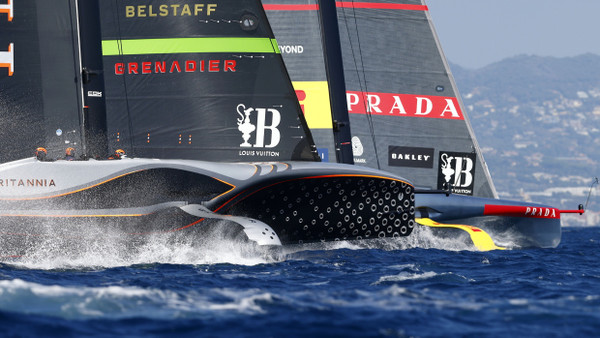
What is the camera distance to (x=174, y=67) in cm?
1334

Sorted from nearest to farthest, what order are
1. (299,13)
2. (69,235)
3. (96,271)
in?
(96,271), (69,235), (299,13)

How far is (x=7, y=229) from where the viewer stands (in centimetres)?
1190

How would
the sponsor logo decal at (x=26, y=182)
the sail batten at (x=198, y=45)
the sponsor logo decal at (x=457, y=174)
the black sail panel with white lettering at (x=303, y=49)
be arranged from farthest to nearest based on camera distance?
the sponsor logo decal at (x=457, y=174) < the black sail panel with white lettering at (x=303, y=49) < the sail batten at (x=198, y=45) < the sponsor logo decal at (x=26, y=182)

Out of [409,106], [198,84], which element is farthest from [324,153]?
[198,84]

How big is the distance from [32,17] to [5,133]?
1.63 m

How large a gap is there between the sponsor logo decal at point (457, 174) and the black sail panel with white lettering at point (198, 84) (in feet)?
21.8

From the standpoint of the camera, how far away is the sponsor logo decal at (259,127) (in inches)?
517

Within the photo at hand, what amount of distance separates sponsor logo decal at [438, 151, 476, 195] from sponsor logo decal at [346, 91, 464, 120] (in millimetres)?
912

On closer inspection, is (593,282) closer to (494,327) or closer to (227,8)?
(494,327)

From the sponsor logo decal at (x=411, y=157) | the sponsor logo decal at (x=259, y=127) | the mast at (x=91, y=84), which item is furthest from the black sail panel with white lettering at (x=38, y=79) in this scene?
the sponsor logo decal at (x=411, y=157)

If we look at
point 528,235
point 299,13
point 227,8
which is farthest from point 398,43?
point 227,8

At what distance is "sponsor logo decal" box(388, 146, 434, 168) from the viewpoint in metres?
19.3

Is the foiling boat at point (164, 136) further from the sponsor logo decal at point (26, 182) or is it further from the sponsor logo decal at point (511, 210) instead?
the sponsor logo decal at point (511, 210)

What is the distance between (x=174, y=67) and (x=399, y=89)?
23.6 ft
